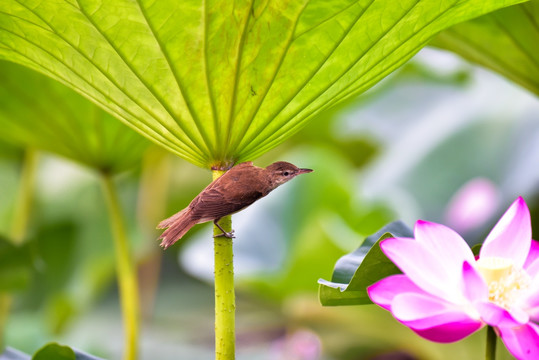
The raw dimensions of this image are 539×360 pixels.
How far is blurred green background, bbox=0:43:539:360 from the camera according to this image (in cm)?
100

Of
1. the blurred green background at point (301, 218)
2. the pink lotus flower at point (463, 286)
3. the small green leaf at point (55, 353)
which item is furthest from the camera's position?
the blurred green background at point (301, 218)

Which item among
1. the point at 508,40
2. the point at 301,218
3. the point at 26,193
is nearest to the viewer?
the point at 508,40

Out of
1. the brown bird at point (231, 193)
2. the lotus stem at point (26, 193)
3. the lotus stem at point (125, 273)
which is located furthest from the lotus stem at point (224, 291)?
the lotus stem at point (26, 193)

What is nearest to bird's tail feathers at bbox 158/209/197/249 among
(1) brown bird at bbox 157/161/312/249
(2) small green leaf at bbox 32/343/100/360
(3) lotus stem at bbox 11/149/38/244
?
(1) brown bird at bbox 157/161/312/249

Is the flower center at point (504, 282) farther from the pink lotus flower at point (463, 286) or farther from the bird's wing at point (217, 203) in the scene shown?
the bird's wing at point (217, 203)

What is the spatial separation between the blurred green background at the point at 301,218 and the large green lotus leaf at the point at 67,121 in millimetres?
271

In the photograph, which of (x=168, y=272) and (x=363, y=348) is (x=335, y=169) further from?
(x=168, y=272)

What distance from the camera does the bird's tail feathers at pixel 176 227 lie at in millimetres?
287

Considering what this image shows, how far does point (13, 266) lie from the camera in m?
0.57

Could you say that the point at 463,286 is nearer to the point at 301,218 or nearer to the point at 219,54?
the point at 219,54

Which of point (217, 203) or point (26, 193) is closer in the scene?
Answer: point (217, 203)

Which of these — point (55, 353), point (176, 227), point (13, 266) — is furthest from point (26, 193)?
point (176, 227)

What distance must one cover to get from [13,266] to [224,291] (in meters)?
0.31

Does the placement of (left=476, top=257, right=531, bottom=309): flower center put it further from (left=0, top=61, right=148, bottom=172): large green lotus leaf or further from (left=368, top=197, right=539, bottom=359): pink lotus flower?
(left=0, top=61, right=148, bottom=172): large green lotus leaf
